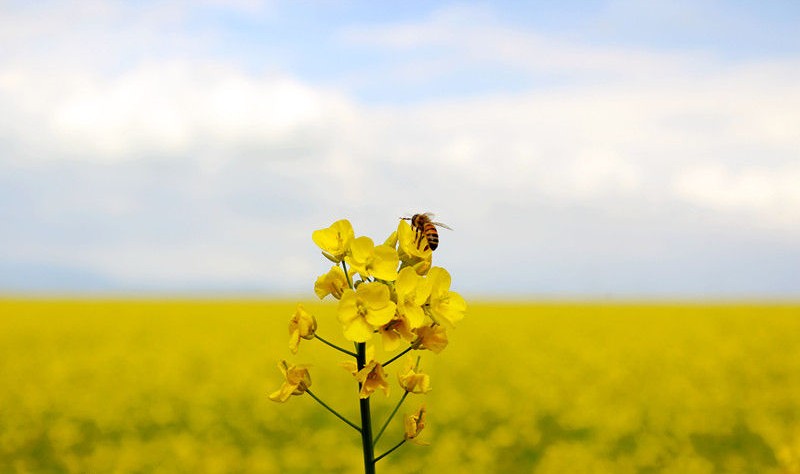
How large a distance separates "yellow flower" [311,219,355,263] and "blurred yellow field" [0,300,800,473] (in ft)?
14.0

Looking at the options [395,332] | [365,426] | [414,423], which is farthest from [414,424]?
[395,332]

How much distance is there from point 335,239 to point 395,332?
0.94 feet

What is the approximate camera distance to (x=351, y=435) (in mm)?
8719

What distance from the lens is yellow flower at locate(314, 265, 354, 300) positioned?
1961 mm

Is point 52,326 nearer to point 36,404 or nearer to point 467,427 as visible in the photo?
point 36,404

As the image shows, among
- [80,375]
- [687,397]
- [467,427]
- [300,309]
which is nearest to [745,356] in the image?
[687,397]

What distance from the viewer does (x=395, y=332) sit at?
1895mm

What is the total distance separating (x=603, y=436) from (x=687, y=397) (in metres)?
2.19

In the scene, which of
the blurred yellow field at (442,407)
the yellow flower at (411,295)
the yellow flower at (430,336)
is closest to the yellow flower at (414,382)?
the yellow flower at (430,336)

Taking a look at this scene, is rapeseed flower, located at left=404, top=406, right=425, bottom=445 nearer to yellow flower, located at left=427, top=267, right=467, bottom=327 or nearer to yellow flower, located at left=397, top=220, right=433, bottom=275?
yellow flower, located at left=427, top=267, right=467, bottom=327

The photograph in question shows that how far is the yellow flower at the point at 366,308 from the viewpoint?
71.5 inches

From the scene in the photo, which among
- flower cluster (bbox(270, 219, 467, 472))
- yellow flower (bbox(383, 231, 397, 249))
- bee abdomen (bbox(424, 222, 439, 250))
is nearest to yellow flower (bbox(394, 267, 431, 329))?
flower cluster (bbox(270, 219, 467, 472))

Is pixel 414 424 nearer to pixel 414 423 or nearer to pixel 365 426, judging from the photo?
pixel 414 423

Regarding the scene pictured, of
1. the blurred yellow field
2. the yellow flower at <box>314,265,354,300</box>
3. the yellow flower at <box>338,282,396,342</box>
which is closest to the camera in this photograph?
the yellow flower at <box>338,282,396,342</box>
